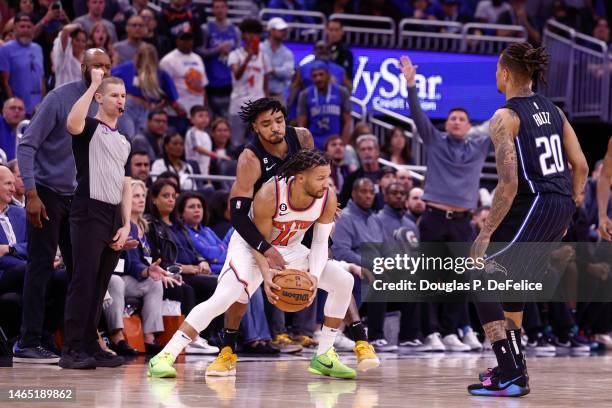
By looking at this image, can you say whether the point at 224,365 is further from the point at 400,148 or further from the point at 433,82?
the point at 433,82

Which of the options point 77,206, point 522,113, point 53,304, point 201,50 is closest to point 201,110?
point 201,50

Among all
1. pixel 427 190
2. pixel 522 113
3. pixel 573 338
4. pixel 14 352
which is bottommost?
pixel 573 338

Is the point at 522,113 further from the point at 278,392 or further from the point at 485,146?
the point at 485,146

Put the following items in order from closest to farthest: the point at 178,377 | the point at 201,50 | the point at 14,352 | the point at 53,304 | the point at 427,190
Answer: the point at 178,377
the point at 14,352
the point at 53,304
the point at 427,190
the point at 201,50

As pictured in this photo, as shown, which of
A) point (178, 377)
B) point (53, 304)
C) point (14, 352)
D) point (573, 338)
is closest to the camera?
point (178, 377)

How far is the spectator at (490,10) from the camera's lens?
20781 millimetres

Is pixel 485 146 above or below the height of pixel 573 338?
above

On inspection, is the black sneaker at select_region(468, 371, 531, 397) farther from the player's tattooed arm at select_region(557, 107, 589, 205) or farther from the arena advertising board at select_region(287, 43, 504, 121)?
the arena advertising board at select_region(287, 43, 504, 121)

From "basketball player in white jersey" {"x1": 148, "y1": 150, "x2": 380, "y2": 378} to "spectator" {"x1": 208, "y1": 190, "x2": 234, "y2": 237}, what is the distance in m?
4.17

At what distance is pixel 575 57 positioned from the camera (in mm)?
19922

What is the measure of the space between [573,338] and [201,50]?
261 inches

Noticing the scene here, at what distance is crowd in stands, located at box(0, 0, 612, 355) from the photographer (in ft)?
34.1

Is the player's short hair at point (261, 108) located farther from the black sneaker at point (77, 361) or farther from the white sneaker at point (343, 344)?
the white sneaker at point (343, 344)

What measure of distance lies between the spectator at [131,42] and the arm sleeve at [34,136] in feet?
19.2
